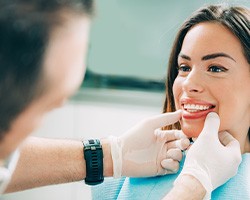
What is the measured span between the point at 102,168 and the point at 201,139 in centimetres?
38

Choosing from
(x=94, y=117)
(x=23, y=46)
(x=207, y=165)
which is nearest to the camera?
(x=23, y=46)

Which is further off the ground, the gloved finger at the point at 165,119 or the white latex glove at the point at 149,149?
the gloved finger at the point at 165,119

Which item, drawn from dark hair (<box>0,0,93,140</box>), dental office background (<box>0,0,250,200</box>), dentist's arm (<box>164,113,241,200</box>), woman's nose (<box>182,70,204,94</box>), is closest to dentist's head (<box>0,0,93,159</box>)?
dark hair (<box>0,0,93,140</box>)

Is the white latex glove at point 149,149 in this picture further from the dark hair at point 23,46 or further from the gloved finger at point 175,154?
the dark hair at point 23,46

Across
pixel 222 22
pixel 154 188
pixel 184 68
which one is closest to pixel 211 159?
pixel 154 188

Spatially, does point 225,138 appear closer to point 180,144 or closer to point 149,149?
point 180,144

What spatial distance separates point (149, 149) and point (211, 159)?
11.4 inches

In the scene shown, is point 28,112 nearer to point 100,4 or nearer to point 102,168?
point 102,168

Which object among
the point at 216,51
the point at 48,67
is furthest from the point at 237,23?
the point at 48,67

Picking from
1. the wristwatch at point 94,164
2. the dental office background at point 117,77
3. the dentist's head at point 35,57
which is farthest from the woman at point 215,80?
the dental office background at point 117,77

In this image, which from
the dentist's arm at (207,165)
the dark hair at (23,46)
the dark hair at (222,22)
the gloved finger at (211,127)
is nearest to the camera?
the dark hair at (23,46)

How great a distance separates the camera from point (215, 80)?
5.07ft

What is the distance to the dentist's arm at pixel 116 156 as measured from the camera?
157cm

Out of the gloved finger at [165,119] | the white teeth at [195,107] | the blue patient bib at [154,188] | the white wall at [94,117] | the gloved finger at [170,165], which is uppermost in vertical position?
the white teeth at [195,107]
